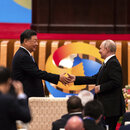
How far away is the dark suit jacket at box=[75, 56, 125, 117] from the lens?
4.10 m

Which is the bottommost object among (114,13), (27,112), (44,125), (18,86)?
(44,125)

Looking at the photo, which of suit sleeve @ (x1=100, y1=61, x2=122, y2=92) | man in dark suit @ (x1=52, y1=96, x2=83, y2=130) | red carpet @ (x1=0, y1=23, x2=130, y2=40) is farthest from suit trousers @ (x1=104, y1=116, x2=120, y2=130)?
red carpet @ (x1=0, y1=23, x2=130, y2=40)

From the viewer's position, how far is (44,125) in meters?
4.74

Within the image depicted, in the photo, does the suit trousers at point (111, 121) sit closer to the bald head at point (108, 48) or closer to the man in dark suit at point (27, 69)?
the bald head at point (108, 48)

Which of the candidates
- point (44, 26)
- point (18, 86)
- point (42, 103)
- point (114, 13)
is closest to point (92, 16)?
point (114, 13)

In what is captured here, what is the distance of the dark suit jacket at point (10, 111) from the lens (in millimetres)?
2434

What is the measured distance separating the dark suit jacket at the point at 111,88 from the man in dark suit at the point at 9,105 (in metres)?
1.68

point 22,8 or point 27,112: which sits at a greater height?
point 22,8

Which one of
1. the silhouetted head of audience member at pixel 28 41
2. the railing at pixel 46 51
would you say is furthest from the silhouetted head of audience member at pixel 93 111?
the railing at pixel 46 51

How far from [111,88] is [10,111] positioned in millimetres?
1840

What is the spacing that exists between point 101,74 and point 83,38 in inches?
102

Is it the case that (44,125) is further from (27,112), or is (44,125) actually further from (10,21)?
(10,21)

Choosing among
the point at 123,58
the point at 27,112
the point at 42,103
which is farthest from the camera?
the point at 123,58

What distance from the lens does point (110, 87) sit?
4.09 m
